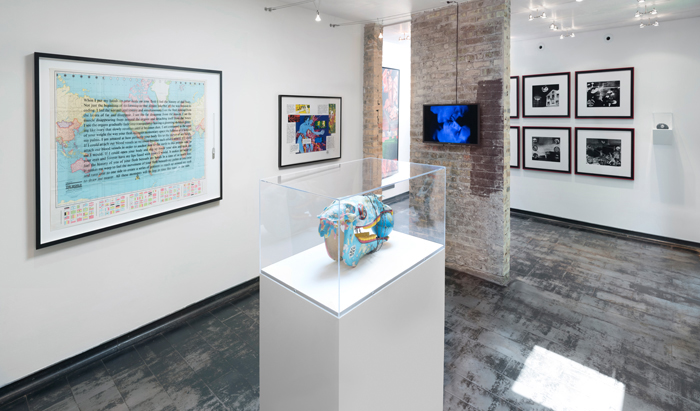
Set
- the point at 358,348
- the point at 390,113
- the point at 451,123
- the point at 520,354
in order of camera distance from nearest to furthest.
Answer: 1. the point at 358,348
2. the point at 520,354
3. the point at 451,123
4. the point at 390,113

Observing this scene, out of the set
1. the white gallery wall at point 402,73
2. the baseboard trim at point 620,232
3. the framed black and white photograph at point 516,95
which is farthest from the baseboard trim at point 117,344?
the framed black and white photograph at point 516,95

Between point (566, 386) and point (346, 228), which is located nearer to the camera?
point (346, 228)

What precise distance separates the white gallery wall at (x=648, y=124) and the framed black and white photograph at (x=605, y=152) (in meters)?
0.08

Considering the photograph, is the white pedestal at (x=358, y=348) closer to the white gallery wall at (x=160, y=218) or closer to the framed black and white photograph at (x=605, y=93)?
the white gallery wall at (x=160, y=218)

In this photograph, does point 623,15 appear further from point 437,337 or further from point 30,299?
point 30,299

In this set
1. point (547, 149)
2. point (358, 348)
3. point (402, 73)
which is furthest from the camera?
point (402, 73)

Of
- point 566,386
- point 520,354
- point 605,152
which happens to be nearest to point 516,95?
point 605,152

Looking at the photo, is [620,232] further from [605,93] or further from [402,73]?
[402,73]

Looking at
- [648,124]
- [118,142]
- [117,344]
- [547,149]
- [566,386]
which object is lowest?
[566,386]

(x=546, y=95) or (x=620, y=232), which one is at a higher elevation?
(x=546, y=95)

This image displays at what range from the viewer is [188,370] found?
2.52 meters

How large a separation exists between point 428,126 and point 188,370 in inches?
131

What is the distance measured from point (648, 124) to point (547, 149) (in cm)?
130

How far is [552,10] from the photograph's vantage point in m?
4.12
